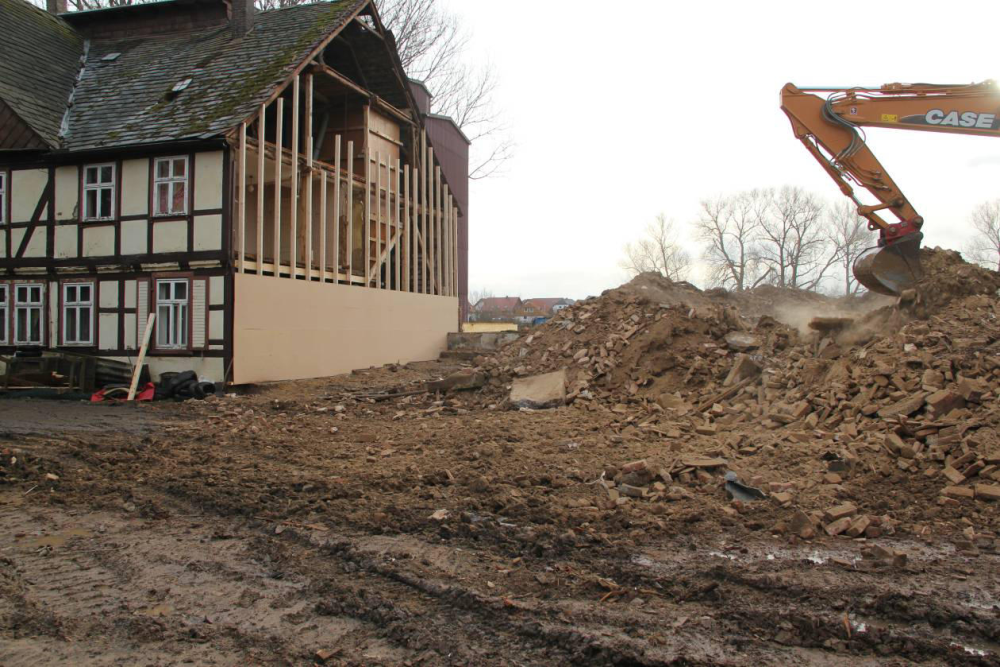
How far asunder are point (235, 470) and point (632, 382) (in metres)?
6.34

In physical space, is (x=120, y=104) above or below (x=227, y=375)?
above

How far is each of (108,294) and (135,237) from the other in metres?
1.43

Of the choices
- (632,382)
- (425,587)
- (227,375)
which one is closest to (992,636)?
(425,587)

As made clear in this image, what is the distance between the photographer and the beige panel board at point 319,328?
593 inches

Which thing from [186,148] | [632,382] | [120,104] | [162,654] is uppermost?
[120,104]

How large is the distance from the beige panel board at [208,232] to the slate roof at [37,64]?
161 inches

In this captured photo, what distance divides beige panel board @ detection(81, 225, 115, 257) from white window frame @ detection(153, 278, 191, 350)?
1.50 m

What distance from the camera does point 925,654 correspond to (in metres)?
3.54

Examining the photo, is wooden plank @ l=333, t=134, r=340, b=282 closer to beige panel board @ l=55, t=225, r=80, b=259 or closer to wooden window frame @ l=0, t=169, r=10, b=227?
beige panel board @ l=55, t=225, r=80, b=259

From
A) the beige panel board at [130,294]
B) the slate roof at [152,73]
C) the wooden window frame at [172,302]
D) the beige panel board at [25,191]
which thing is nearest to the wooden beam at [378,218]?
the slate roof at [152,73]

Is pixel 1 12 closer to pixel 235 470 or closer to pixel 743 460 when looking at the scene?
pixel 235 470

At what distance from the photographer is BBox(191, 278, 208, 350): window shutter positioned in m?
14.8

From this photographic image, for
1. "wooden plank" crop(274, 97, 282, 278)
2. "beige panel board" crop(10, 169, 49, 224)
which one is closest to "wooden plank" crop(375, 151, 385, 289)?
"wooden plank" crop(274, 97, 282, 278)

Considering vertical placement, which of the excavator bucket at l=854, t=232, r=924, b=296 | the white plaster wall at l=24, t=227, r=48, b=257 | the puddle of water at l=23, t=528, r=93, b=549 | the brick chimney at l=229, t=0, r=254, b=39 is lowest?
the puddle of water at l=23, t=528, r=93, b=549
